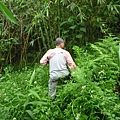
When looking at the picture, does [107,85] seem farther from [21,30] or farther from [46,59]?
[21,30]

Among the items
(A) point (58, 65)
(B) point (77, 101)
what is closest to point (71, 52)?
(A) point (58, 65)

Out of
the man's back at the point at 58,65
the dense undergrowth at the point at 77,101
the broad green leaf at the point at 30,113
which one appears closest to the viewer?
the dense undergrowth at the point at 77,101

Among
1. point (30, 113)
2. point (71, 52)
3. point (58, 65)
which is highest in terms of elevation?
point (58, 65)

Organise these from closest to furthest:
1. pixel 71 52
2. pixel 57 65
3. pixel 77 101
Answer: pixel 77 101, pixel 57 65, pixel 71 52

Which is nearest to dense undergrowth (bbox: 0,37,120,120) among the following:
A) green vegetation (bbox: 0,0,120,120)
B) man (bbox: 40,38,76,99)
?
green vegetation (bbox: 0,0,120,120)

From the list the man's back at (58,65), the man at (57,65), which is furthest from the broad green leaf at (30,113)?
the man's back at (58,65)

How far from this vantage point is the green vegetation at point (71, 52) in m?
2.57

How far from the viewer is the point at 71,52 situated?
499cm

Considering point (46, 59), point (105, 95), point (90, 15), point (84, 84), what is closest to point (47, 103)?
point (84, 84)

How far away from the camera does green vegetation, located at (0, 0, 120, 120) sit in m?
2.57

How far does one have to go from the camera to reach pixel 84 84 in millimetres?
2658

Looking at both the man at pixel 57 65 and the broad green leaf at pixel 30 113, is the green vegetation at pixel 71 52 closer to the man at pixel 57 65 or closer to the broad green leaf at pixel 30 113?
the broad green leaf at pixel 30 113

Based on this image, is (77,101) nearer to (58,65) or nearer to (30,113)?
(30,113)

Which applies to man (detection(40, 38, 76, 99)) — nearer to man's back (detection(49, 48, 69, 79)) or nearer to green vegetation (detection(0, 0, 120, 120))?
man's back (detection(49, 48, 69, 79))
